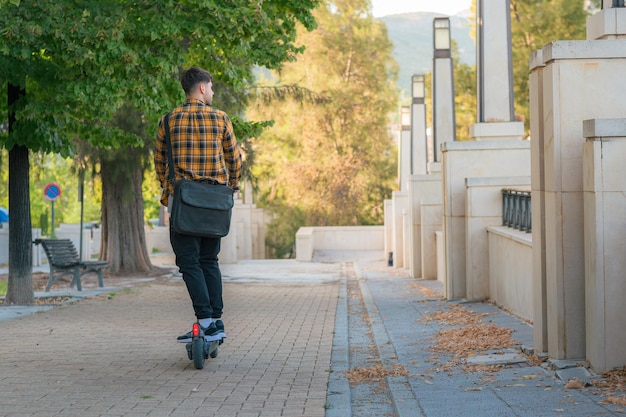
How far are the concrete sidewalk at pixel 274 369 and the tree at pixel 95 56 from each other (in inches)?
87.9

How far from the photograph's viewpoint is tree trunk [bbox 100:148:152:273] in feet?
77.3

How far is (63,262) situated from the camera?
1759 cm

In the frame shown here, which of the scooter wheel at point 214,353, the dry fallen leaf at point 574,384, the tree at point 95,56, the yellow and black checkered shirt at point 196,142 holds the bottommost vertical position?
the dry fallen leaf at point 574,384

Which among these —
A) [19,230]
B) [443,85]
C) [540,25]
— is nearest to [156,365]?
[19,230]

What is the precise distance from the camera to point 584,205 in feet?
22.9

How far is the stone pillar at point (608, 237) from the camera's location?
260 inches

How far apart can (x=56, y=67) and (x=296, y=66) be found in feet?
138

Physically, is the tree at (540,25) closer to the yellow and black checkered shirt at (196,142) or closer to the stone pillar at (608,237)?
the yellow and black checkered shirt at (196,142)

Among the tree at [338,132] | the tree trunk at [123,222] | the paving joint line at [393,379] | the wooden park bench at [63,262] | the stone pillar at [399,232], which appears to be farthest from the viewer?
the tree at [338,132]

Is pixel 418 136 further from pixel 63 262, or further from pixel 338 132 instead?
pixel 338 132

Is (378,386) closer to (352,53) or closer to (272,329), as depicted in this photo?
(272,329)

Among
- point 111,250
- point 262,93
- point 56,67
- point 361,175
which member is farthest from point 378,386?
point 361,175

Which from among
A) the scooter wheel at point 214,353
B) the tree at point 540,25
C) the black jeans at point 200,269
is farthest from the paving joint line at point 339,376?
the tree at point 540,25

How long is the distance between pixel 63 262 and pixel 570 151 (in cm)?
1200
